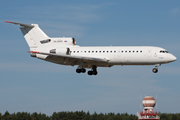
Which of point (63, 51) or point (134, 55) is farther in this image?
point (63, 51)

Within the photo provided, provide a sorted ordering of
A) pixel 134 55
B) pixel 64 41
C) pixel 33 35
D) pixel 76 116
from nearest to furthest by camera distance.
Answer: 1. pixel 134 55
2. pixel 64 41
3. pixel 33 35
4. pixel 76 116

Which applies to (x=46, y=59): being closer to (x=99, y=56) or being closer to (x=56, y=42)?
(x=56, y=42)

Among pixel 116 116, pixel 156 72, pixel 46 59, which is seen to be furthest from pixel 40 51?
pixel 116 116

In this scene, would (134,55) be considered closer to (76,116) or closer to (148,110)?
(148,110)

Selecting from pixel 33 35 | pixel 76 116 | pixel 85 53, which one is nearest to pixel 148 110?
pixel 85 53

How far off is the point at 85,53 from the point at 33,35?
10384 millimetres

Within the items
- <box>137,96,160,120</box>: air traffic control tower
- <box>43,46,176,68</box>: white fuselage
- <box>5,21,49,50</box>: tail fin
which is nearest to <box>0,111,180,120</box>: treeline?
<box>137,96,160,120</box>: air traffic control tower

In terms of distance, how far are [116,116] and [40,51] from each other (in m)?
68.0

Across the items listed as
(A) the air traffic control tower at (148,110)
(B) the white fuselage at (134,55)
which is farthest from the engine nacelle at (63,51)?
(A) the air traffic control tower at (148,110)

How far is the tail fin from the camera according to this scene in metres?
62.9

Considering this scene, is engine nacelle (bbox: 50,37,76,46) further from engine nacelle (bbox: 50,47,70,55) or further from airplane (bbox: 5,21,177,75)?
engine nacelle (bbox: 50,47,70,55)

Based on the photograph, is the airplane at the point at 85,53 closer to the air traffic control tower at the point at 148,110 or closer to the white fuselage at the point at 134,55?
the white fuselage at the point at 134,55

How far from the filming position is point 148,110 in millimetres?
87875

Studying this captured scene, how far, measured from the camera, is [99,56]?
189ft
